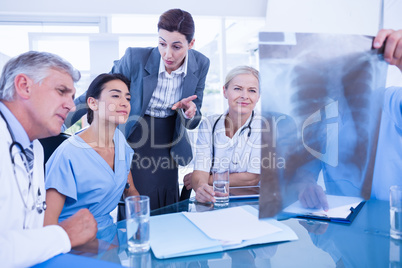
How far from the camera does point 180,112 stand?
1982 millimetres

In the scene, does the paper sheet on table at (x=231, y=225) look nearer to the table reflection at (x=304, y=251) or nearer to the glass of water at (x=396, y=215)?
the table reflection at (x=304, y=251)

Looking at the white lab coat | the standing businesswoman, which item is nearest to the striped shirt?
the standing businesswoman

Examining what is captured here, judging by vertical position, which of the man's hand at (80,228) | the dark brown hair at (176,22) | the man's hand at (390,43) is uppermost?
the dark brown hair at (176,22)

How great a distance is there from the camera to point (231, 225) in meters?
0.89

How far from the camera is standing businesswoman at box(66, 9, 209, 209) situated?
189cm

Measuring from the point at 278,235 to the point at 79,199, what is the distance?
828 millimetres

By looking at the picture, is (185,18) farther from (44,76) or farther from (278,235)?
(278,235)

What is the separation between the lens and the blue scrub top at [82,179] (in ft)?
3.92

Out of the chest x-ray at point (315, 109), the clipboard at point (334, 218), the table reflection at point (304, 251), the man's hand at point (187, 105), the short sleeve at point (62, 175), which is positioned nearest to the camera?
the chest x-ray at point (315, 109)

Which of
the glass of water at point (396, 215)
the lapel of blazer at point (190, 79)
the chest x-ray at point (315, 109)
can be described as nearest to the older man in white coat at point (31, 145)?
→ the chest x-ray at point (315, 109)

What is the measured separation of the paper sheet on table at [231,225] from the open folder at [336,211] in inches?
4.2

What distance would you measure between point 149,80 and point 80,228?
1.23 m

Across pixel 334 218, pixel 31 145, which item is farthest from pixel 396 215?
pixel 31 145

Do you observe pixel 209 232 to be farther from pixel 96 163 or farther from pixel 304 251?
pixel 96 163
